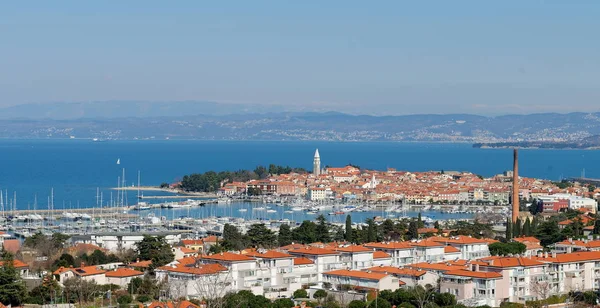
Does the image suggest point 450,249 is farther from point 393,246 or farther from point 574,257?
point 574,257

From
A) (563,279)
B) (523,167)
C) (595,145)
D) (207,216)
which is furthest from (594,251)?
(595,145)

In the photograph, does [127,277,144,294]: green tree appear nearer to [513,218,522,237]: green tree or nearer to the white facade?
[513,218,522,237]: green tree

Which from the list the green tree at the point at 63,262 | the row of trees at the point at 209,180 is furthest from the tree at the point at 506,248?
the row of trees at the point at 209,180

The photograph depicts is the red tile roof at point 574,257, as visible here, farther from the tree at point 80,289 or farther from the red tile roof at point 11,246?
the red tile roof at point 11,246

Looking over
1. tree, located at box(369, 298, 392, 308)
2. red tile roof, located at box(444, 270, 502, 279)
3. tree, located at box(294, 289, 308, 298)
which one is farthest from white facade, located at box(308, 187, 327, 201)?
tree, located at box(369, 298, 392, 308)

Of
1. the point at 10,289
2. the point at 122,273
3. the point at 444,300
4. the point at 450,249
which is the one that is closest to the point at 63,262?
the point at 122,273

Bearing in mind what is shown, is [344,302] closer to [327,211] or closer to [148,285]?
[148,285]
